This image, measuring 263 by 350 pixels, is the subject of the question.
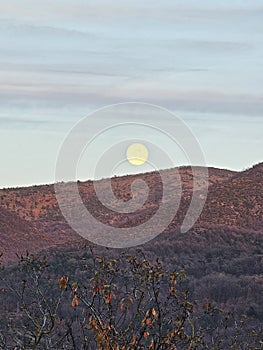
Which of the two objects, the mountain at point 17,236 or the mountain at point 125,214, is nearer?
the mountain at point 125,214

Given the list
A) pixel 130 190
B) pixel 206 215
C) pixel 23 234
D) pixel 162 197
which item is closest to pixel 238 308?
pixel 206 215

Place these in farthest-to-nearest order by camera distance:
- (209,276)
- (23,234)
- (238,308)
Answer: (23,234) → (209,276) → (238,308)

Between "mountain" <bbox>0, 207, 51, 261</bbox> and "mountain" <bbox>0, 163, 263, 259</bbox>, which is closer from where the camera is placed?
"mountain" <bbox>0, 163, 263, 259</bbox>

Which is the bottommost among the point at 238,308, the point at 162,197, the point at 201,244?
the point at 238,308

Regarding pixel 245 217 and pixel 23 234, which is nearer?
pixel 245 217

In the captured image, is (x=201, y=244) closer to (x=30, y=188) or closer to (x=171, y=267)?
(x=171, y=267)

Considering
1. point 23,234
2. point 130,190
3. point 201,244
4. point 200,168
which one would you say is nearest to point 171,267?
point 201,244

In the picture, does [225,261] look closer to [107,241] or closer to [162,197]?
[107,241]

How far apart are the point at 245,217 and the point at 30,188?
40282 mm

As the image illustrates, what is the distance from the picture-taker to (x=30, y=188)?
99.4 metres

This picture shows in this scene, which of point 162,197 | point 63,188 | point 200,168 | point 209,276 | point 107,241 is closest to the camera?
point 209,276

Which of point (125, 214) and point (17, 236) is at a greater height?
point (125, 214)

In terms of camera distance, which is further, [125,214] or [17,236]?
[125,214]

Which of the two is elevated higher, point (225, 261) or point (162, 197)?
point (162, 197)
